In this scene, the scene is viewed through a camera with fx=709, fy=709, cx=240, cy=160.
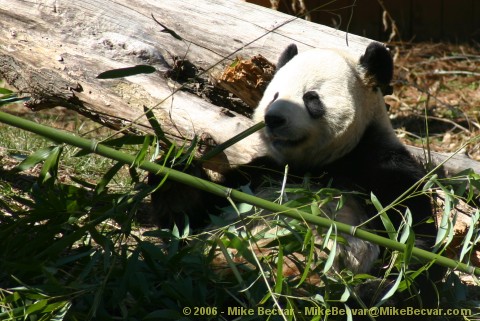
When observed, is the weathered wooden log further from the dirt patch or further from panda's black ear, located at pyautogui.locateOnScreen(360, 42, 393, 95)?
the dirt patch

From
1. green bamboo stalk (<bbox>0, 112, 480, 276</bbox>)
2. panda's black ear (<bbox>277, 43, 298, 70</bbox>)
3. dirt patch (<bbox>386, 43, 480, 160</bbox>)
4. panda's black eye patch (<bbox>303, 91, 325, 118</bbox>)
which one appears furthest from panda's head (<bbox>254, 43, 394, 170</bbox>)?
dirt patch (<bbox>386, 43, 480, 160</bbox>)

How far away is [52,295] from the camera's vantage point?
320 centimetres

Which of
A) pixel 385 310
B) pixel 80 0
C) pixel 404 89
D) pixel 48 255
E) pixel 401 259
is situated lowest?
pixel 404 89

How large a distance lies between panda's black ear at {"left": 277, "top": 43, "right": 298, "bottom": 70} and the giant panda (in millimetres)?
77

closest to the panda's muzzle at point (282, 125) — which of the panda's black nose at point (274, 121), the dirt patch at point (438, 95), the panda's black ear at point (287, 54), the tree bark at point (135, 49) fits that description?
the panda's black nose at point (274, 121)

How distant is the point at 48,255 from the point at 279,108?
5.19 ft

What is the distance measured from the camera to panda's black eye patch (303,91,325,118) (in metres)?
4.36

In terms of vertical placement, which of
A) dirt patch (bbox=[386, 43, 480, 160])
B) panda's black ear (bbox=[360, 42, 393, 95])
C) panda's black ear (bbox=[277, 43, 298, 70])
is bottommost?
dirt patch (bbox=[386, 43, 480, 160])

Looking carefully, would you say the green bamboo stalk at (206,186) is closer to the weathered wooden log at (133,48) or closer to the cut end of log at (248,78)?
the weathered wooden log at (133,48)

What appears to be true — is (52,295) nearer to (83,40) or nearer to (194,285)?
(194,285)

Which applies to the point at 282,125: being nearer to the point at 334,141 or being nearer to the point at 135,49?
the point at 334,141

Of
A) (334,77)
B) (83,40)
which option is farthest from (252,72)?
(83,40)

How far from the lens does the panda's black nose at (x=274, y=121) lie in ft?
13.6

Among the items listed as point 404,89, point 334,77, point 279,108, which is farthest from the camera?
point 404,89
